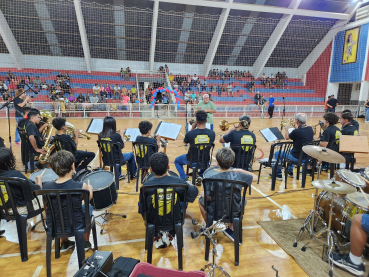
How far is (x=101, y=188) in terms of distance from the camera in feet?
9.25

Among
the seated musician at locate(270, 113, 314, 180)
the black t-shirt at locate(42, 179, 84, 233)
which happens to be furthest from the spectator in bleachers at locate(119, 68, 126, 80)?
the black t-shirt at locate(42, 179, 84, 233)

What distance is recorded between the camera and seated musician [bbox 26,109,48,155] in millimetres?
4734

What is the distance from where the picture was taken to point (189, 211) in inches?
Result: 149

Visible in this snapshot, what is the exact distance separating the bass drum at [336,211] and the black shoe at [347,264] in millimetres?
370

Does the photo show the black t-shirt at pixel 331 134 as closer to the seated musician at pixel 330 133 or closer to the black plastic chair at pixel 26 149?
the seated musician at pixel 330 133

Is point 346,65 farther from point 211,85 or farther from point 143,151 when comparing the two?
point 143,151

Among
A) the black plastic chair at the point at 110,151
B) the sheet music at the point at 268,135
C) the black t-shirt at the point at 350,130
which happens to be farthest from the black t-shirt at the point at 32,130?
the black t-shirt at the point at 350,130

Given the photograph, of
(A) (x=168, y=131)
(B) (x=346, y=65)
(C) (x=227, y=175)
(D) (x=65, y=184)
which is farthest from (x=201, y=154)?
(B) (x=346, y=65)

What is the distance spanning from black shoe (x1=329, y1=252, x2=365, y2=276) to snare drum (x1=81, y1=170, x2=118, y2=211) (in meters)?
2.72

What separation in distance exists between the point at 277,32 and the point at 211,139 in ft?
58.1

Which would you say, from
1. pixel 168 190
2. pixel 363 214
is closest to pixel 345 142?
pixel 363 214

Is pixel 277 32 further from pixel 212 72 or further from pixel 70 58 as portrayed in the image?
pixel 70 58

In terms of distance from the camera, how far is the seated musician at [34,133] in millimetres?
4734

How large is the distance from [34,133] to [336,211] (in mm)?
5491
